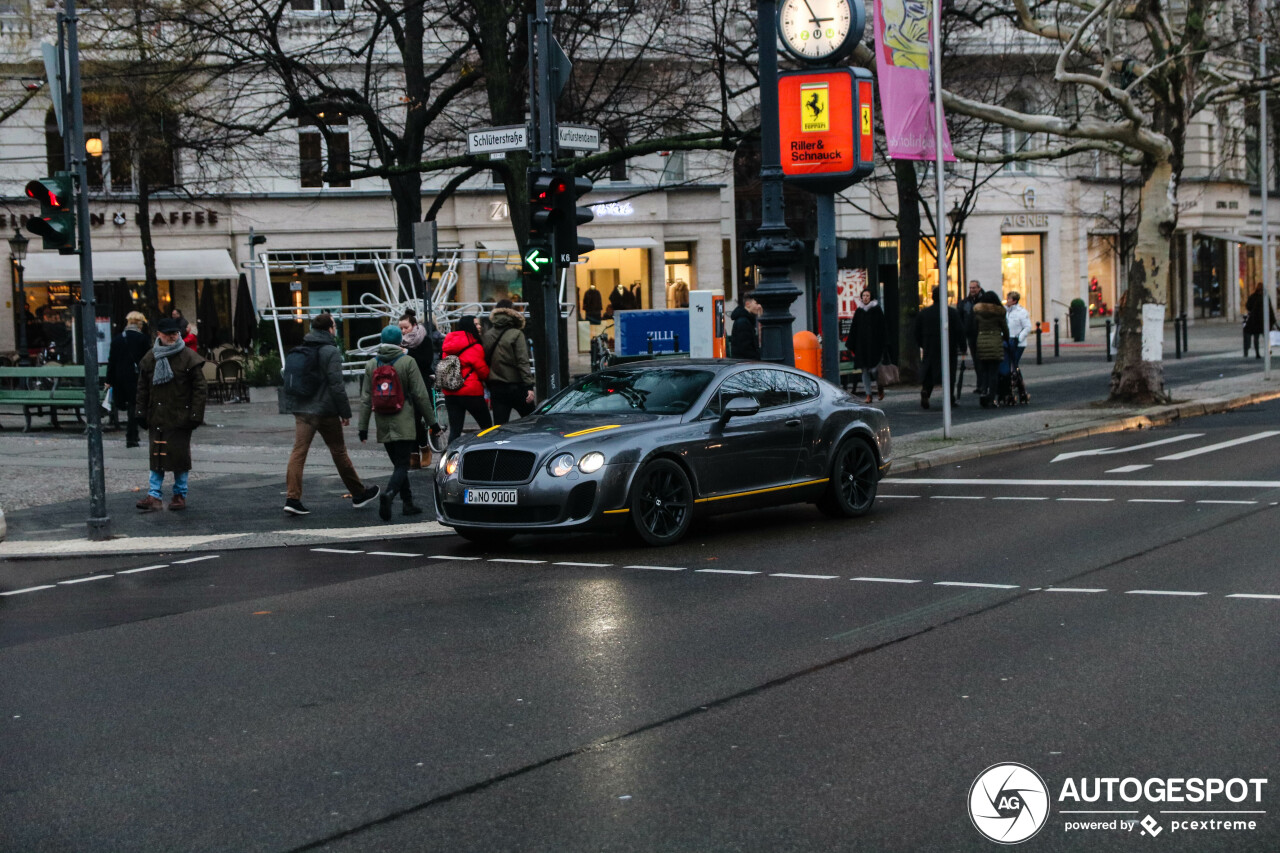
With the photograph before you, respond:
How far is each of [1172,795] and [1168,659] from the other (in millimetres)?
2098

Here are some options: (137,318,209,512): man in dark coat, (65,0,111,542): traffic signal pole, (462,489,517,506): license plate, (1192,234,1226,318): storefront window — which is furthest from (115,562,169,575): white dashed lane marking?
(1192,234,1226,318): storefront window

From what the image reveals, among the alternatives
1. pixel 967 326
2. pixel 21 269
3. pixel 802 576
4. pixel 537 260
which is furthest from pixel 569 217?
pixel 21 269

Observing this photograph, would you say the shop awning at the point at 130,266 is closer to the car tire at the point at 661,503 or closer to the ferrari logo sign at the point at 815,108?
the ferrari logo sign at the point at 815,108

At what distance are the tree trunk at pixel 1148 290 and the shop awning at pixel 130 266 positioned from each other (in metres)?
25.2

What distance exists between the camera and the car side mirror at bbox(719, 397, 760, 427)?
39.0 feet

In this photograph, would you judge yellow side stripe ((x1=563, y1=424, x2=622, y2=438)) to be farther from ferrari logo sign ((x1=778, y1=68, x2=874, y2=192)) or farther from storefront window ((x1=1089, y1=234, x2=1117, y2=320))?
storefront window ((x1=1089, y1=234, x2=1117, y2=320))

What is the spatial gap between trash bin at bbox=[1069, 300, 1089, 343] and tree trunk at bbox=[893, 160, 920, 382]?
59.7ft

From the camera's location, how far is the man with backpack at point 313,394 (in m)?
13.9

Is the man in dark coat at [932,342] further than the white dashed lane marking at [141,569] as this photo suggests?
Yes

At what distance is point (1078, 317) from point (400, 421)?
115 feet

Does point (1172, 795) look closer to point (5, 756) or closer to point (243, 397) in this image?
point (5, 756)

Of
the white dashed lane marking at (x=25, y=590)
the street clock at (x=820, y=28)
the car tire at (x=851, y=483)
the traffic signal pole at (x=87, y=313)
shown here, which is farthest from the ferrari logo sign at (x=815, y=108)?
the white dashed lane marking at (x=25, y=590)

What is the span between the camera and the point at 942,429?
19922 mm

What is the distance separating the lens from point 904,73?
1775cm
